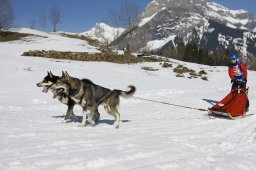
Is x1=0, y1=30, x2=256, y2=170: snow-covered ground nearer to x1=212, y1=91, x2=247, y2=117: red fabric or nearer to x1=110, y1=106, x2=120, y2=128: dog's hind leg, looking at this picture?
x1=110, y1=106, x2=120, y2=128: dog's hind leg

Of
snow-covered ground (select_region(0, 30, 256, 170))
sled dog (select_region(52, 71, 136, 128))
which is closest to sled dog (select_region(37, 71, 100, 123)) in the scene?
sled dog (select_region(52, 71, 136, 128))

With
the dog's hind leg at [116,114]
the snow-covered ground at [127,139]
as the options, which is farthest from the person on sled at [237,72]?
the dog's hind leg at [116,114]

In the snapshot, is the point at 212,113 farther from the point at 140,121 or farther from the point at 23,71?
the point at 23,71

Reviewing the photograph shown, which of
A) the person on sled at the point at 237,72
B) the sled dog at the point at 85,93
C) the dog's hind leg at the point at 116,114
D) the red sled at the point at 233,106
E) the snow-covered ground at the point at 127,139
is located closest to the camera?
the snow-covered ground at the point at 127,139

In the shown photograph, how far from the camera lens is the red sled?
10.7 meters

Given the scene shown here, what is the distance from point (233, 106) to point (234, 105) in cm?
7

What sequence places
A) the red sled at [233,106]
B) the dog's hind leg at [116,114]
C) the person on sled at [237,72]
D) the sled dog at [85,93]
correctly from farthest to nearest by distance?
the person on sled at [237,72]
the red sled at [233,106]
the dog's hind leg at [116,114]
the sled dog at [85,93]

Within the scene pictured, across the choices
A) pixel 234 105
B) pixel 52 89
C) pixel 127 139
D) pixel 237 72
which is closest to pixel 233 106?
pixel 234 105

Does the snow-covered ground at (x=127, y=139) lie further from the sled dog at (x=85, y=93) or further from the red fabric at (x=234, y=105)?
the sled dog at (x=85, y=93)

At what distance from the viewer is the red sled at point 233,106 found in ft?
35.0

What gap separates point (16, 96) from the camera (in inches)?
587

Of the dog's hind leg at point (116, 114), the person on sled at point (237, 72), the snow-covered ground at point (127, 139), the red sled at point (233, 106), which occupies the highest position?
the person on sled at point (237, 72)

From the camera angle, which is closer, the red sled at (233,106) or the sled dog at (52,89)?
the sled dog at (52,89)

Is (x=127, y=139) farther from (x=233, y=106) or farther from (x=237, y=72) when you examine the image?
(x=237, y=72)
